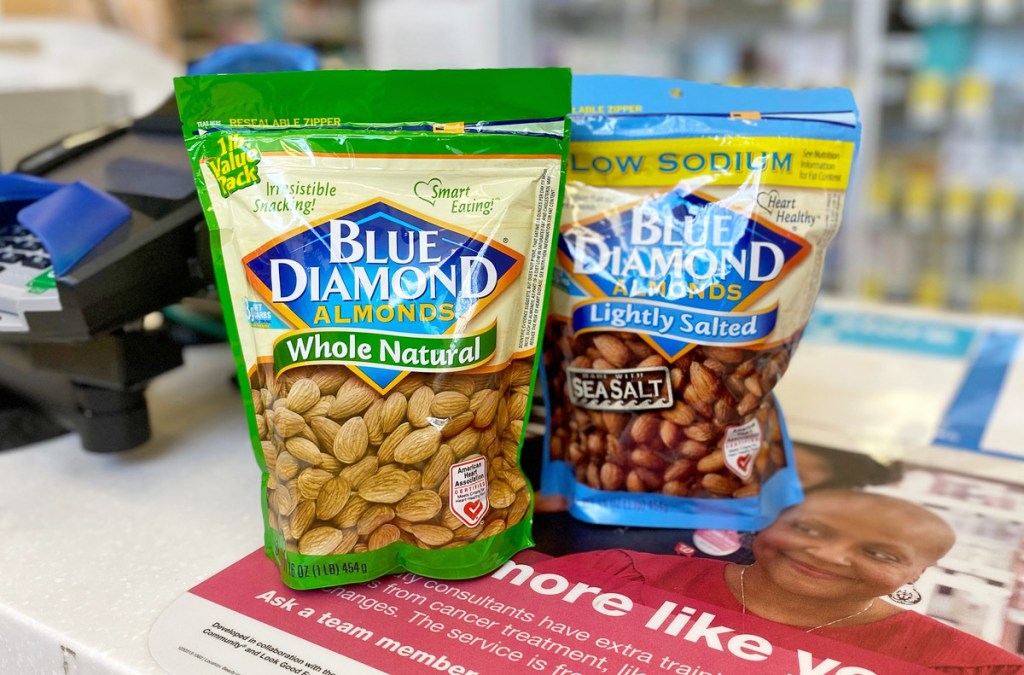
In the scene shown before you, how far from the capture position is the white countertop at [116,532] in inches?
22.4

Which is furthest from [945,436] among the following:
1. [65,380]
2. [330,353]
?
[65,380]

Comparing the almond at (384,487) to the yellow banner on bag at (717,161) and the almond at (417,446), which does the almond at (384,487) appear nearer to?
the almond at (417,446)

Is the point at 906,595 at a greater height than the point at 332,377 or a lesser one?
lesser

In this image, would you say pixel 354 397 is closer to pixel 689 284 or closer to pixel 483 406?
pixel 483 406

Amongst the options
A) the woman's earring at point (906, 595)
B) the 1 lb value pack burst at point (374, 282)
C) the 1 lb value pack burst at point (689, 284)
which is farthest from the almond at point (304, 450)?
the woman's earring at point (906, 595)

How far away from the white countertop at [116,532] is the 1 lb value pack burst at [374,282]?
10cm

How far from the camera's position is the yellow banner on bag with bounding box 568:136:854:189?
66cm

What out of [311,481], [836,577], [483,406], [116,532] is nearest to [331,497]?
[311,481]

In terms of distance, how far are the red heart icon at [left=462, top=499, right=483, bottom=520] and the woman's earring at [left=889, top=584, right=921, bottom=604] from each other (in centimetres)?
29

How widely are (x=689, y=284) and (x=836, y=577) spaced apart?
0.24 m

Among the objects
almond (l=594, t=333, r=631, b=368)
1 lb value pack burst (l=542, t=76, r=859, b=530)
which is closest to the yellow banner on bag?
1 lb value pack burst (l=542, t=76, r=859, b=530)

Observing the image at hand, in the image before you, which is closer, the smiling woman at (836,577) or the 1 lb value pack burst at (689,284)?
the smiling woman at (836,577)

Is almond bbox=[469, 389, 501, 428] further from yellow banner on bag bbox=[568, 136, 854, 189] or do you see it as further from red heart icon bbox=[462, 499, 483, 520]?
yellow banner on bag bbox=[568, 136, 854, 189]

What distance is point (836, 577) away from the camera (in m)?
0.62
